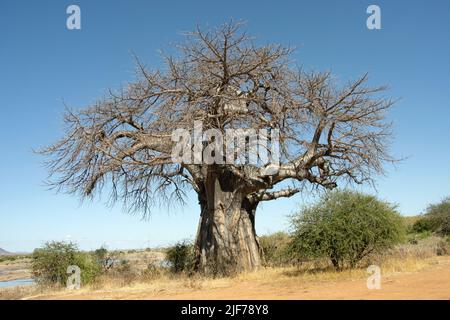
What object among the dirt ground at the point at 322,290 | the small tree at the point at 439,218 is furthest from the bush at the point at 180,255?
the small tree at the point at 439,218

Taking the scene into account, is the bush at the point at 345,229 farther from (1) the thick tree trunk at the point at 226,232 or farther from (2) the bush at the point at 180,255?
(2) the bush at the point at 180,255

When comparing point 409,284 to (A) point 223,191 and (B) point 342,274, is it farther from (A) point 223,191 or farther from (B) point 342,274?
(A) point 223,191

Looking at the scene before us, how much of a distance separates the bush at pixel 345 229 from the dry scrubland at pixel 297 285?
1.82 feet

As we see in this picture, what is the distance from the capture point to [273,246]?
20484 millimetres

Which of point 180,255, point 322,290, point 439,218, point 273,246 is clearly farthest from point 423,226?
point 322,290

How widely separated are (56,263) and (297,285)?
357 inches

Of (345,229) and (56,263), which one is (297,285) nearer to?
(345,229)

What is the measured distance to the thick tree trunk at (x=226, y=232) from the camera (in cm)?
1559

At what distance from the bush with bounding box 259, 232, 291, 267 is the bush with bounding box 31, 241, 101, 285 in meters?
6.87

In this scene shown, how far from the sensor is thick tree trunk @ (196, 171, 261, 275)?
1559 cm

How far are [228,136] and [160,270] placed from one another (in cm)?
725
